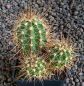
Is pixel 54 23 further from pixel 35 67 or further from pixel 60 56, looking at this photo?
pixel 35 67

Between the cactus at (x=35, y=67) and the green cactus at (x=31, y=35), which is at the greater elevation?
the green cactus at (x=31, y=35)

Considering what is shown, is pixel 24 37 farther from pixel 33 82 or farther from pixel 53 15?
pixel 53 15

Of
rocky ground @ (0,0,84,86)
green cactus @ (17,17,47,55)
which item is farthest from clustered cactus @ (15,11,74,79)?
rocky ground @ (0,0,84,86)

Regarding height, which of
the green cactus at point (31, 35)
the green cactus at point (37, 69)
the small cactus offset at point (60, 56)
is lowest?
the green cactus at point (37, 69)

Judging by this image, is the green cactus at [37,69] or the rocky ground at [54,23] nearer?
the green cactus at [37,69]

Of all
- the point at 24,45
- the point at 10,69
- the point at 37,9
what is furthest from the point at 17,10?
the point at 24,45

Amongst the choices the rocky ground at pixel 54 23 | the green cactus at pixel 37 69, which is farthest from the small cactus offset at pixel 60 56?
the rocky ground at pixel 54 23

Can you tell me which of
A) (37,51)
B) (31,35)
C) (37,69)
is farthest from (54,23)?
(37,69)

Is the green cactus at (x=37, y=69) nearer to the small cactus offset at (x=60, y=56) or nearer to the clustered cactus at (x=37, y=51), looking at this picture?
the clustered cactus at (x=37, y=51)
